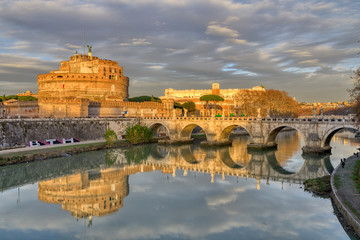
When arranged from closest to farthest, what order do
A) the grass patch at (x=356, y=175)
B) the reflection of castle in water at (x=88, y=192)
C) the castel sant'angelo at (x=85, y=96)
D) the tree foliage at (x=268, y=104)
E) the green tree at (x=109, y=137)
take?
the grass patch at (x=356, y=175), the reflection of castle in water at (x=88, y=192), the green tree at (x=109, y=137), the castel sant'angelo at (x=85, y=96), the tree foliage at (x=268, y=104)

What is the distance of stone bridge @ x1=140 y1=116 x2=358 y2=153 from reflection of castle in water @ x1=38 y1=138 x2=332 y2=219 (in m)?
1.95

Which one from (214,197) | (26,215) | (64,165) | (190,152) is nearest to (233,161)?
(190,152)

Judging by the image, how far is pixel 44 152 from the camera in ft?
101

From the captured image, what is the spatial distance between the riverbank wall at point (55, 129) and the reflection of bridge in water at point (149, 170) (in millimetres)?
7392

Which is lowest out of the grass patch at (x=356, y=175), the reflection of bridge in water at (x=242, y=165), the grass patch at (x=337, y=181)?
the reflection of bridge in water at (x=242, y=165)

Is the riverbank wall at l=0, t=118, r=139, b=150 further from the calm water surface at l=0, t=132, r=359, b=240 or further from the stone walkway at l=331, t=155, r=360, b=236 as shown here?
the stone walkway at l=331, t=155, r=360, b=236

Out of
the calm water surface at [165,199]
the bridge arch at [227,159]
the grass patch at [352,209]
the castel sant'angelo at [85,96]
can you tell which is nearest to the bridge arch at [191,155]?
the calm water surface at [165,199]

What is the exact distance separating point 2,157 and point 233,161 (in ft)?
71.2

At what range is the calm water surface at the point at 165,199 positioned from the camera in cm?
1528

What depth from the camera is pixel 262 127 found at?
38781 mm

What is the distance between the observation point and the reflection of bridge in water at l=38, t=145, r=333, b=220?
20391 mm

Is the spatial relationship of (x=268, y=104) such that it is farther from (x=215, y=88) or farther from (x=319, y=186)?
(x=215, y=88)

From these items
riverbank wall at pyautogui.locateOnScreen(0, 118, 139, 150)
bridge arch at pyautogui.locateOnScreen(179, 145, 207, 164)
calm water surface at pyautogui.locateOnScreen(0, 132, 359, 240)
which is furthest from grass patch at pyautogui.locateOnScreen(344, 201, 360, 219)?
riverbank wall at pyautogui.locateOnScreen(0, 118, 139, 150)

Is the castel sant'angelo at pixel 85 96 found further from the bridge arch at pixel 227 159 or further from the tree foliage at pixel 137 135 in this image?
the bridge arch at pixel 227 159
